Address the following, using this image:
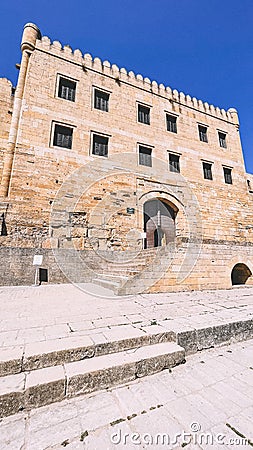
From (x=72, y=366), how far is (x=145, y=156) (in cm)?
1038

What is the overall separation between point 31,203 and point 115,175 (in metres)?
3.99

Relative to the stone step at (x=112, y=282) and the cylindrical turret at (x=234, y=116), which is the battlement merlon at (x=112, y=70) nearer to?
the cylindrical turret at (x=234, y=116)

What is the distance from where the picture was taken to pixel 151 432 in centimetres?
137

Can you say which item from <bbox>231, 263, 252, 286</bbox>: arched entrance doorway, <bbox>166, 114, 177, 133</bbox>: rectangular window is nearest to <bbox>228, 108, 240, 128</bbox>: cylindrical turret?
<bbox>166, 114, 177, 133</bbox>: rectangular window

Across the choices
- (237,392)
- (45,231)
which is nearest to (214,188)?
(45,231)

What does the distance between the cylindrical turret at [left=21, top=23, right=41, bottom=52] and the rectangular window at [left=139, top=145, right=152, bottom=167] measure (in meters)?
6.57

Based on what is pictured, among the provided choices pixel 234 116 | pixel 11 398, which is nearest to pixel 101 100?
pixel 234 116

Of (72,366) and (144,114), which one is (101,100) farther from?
(72,366)

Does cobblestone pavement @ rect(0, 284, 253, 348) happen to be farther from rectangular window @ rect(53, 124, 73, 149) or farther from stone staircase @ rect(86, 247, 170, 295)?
rectangular window @ rect(53, 124, 73, 149)

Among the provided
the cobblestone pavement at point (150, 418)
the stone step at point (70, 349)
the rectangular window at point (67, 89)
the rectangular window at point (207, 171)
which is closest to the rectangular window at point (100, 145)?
the rectangular window at point (67, 89)

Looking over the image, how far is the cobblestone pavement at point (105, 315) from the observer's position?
241 cm

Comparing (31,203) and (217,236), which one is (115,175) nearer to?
(31,203)

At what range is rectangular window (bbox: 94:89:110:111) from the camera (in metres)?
10.1

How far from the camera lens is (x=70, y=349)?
1.97 meters
